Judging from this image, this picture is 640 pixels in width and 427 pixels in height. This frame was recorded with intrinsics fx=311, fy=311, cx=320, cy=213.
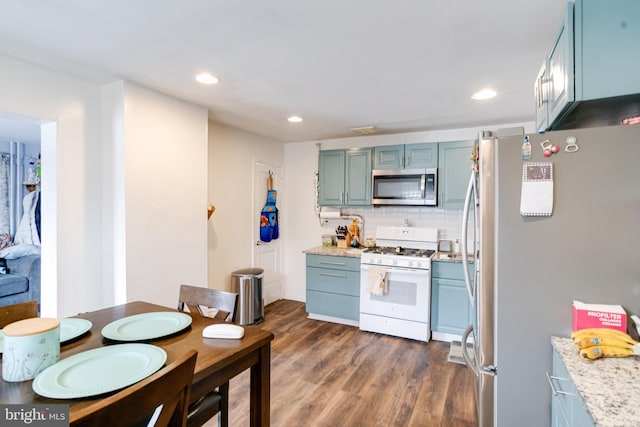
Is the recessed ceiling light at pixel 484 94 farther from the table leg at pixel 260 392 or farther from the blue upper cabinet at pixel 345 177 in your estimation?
the table leg at pixel 260 392

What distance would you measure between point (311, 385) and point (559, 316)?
1.87 m

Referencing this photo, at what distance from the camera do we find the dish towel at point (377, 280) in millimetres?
3406

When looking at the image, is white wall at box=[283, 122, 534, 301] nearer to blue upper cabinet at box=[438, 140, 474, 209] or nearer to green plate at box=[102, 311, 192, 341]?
blue upper cabinet at box=[438, 140, 474, 209]

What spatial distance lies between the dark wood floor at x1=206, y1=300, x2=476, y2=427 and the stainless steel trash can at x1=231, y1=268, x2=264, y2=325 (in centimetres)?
38

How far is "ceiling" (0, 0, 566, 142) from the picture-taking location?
1.47 m

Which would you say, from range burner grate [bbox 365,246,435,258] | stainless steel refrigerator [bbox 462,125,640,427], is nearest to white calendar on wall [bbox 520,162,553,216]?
stainless steel refrigerator [bbox 462,125,640,427]

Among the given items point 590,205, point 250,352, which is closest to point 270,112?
point 250,352

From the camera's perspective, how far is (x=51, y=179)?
2236 millimetres

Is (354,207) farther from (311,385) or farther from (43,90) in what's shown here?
(43,90)

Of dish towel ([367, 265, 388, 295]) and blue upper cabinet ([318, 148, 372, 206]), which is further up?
blue upper cabinet ([318, 148, 372, 206])

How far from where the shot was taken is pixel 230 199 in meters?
3.84

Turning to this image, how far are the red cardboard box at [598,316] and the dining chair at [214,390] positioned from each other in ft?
5.11

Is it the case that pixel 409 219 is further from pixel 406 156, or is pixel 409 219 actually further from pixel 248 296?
pixel 248 296

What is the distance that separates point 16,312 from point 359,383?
2.26m
